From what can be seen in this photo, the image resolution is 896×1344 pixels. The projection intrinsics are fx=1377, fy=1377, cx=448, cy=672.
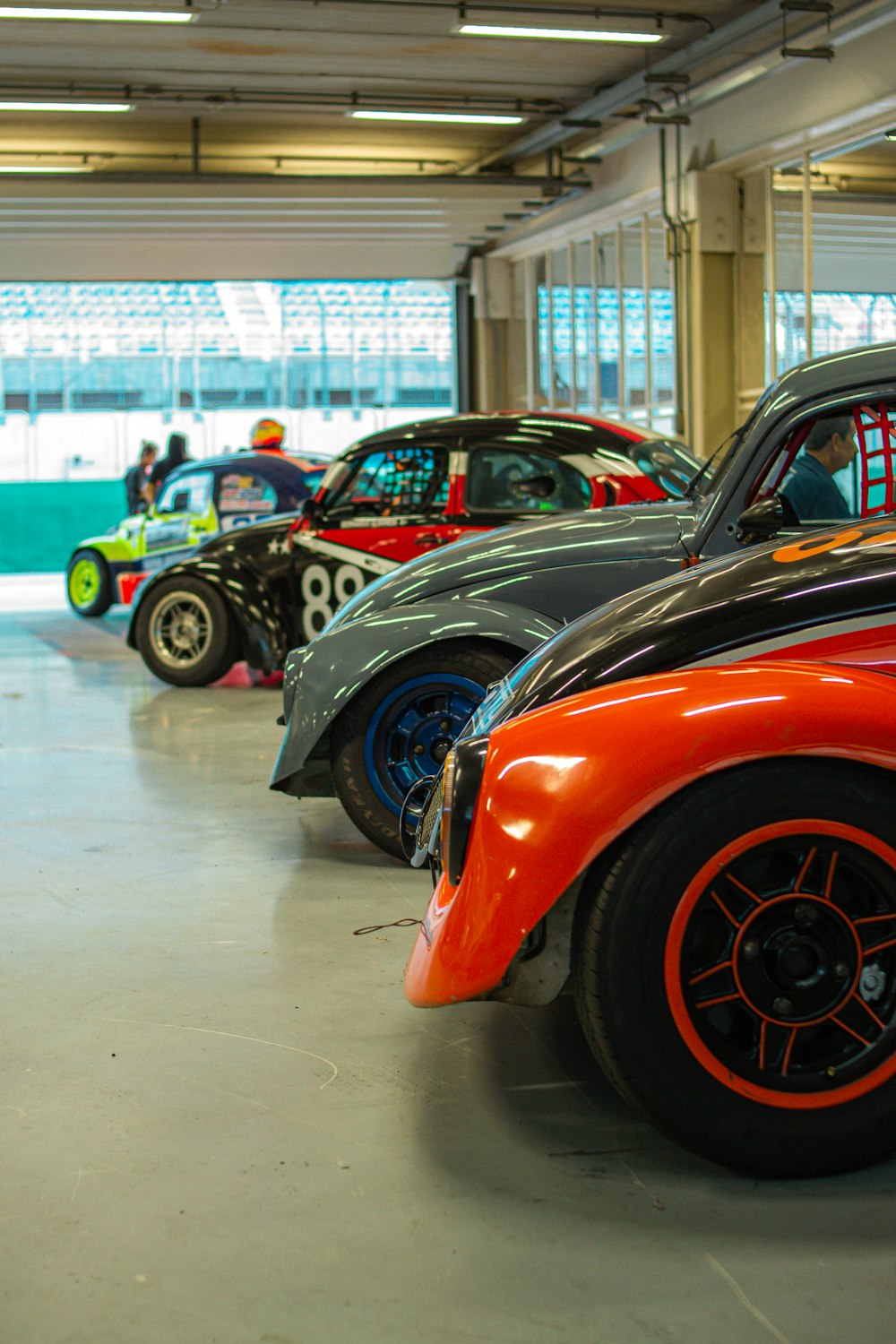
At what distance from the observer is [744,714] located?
2615 mm

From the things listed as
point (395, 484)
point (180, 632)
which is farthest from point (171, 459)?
point (395, 484)

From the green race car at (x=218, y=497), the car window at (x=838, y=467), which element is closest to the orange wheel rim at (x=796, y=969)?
the car window at (x=838, y=467)

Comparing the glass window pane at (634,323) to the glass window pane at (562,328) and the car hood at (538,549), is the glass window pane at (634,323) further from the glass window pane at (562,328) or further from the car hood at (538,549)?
the car hood at (538,549)

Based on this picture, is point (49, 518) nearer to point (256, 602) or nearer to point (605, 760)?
point (256, 602)

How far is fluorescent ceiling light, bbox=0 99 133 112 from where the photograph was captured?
13.6 meters

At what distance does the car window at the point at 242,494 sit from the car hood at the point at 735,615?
8.38 m

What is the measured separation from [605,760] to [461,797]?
1.10 feet

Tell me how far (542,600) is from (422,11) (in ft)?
26.3

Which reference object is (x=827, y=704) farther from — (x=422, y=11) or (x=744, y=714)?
(x=422, y=11)

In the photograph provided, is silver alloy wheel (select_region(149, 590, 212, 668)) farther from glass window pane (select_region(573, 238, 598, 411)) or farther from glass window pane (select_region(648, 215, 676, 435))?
glass window pane (select_region(573, 238, 598, 411))

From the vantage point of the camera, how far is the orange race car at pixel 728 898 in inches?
102

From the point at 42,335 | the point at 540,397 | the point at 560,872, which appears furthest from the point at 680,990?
the point at 42,335

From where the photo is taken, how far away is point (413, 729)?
5.02 meters

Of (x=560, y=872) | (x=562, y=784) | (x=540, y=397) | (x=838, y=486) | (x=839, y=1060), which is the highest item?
(x=540, y=397)
